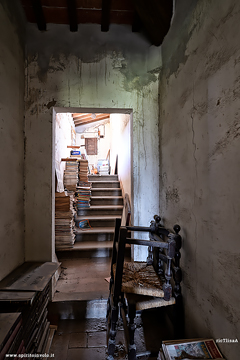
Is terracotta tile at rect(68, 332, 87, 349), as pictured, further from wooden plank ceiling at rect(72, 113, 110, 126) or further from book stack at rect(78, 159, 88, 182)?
wooden plank ceiling at rect(72, 113, 110, 126)

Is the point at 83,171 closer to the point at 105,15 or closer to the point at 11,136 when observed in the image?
the point at 11,136

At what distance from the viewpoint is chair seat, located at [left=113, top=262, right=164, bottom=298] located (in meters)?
1.58

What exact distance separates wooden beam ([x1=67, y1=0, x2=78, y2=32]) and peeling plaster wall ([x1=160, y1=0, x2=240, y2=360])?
3.62ft

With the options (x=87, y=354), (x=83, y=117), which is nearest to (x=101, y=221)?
(x=87, y=354)

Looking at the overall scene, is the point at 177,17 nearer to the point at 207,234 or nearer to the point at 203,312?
the point at 207,234

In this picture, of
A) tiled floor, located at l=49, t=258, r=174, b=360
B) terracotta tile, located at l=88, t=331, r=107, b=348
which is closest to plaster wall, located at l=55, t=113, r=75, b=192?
tiled floor, located at l=49, t=258, r=174, b=360

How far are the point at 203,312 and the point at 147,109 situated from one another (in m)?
2.10

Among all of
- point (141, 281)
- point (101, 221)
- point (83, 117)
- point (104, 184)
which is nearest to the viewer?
point (141, 281)

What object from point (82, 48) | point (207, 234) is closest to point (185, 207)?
point (207, 234)

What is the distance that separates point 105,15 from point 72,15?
0.37 m

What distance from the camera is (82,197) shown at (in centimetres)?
436

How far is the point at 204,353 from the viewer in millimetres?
1181

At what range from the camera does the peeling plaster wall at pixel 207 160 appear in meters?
1.09

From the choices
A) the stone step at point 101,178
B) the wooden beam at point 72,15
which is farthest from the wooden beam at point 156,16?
the stone step at point 101,178
